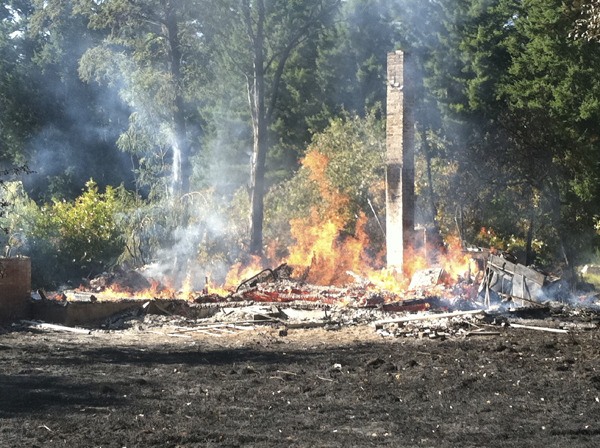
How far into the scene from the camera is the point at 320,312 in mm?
21078

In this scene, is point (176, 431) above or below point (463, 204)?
below

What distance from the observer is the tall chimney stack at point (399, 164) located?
29.0 metres

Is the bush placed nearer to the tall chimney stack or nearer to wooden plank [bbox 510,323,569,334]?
the tall chimney stack

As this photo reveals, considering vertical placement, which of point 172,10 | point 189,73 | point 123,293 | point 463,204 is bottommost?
point 123,293

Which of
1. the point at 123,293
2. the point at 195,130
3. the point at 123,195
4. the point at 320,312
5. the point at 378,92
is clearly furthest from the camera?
the point at 195,130

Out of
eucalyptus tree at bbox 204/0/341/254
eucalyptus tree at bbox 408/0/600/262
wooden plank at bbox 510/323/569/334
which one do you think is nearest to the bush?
eucalyptus tree at bbox 204/0/341/254

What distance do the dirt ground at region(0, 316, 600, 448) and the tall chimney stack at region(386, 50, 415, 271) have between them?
449 inches

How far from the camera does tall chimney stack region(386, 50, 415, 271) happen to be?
95.1 ft

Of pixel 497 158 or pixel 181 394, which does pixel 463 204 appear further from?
pixel 181 394

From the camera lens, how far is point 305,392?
1162cm

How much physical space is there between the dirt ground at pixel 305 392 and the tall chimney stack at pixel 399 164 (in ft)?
37.4

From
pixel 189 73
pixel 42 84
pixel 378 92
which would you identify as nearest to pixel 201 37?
pixel 189 73

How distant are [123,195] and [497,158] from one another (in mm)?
17999

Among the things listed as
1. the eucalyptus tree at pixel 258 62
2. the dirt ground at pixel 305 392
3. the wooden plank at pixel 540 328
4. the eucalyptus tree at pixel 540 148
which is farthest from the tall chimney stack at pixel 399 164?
the dirt ground at pixel 305 392
